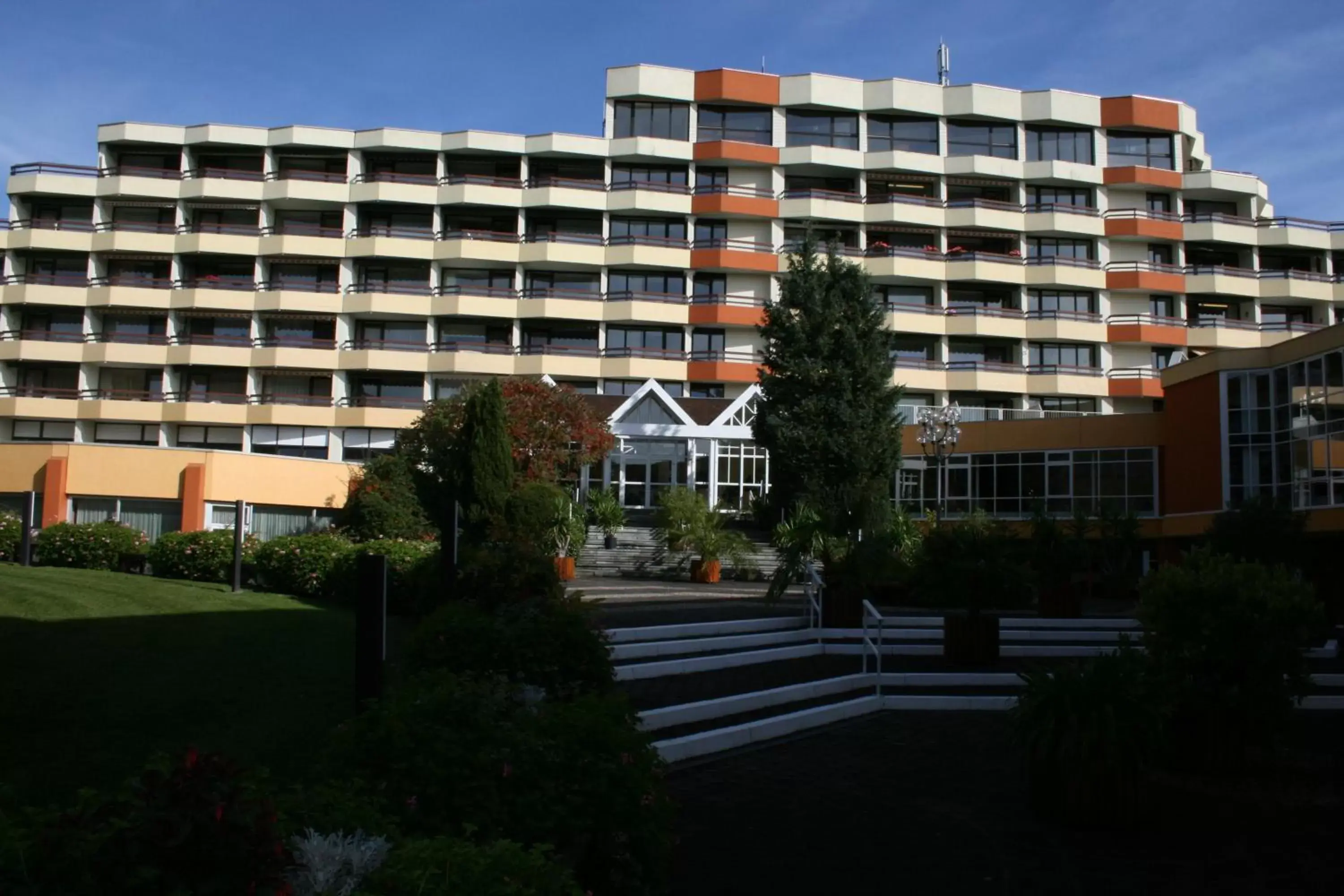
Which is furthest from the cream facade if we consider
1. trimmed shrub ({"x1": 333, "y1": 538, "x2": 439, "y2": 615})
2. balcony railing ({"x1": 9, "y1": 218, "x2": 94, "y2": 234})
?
trimmed shrub ({"x1": 333, "y1": 538, "x2": 439, "y2": 615})

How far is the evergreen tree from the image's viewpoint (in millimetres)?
36812

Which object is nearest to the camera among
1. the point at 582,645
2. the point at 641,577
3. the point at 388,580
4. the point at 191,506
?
the point at 582,645

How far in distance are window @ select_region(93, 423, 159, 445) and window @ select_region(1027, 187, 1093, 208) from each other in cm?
4503

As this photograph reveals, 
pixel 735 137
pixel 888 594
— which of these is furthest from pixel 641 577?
pixel 735 137

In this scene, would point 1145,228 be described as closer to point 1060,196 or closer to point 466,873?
point 1060,196

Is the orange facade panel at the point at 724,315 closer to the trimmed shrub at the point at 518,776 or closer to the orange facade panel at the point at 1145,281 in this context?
the orange facade panel at the point at 1145,281

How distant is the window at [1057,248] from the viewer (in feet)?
189

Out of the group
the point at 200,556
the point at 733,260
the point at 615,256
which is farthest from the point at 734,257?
the point at 200,556

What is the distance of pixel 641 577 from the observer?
28.5 m

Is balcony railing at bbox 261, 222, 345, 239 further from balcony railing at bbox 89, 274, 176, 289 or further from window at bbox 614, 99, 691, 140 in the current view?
window at bbox 614, 99, 691, 140

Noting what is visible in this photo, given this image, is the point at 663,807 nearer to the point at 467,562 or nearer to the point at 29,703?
the point at 29,703

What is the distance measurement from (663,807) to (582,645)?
2977mm

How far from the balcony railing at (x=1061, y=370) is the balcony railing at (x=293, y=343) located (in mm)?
34250

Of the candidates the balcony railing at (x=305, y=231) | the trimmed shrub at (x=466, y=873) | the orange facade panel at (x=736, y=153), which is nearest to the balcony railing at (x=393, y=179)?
the balcony railing at (x=305, y=231)
